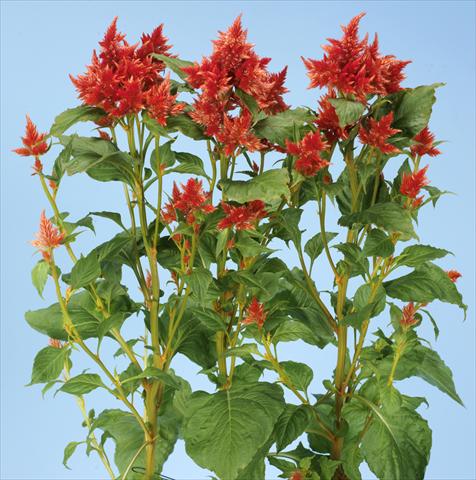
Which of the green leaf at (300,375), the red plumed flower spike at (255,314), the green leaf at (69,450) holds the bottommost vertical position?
the green leaf at (69,450)

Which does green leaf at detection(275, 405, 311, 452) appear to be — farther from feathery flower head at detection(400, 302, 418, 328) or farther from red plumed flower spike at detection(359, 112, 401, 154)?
red plumed flower spike at detection(359, 112, 401, 154)

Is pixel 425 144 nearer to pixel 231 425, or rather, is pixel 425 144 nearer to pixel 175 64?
pixel 175 64

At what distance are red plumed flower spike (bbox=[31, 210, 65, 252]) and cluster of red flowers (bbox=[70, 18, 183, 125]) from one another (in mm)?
336

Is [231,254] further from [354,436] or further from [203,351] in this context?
[354,436]

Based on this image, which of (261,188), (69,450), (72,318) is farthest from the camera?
(69,450)

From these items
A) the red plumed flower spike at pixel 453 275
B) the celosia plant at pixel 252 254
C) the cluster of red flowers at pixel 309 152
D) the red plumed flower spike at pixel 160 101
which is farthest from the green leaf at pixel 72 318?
the red plumed flower spike at pixel 453 275

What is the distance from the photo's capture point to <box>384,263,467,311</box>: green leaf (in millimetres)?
2240

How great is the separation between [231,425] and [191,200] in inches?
25.5

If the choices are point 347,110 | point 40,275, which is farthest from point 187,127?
point 40,275

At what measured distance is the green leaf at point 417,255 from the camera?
2.19m

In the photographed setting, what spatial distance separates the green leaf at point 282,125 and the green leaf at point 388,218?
0.28 meters

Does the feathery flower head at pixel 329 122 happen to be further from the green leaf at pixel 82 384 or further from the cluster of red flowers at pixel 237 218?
the green leaf at pixel 82 384

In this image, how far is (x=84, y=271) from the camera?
2244 mm

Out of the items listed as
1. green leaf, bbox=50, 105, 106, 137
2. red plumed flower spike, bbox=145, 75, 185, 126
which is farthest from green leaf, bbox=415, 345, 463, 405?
green leaf, bbox=50, 105, 106, 137
